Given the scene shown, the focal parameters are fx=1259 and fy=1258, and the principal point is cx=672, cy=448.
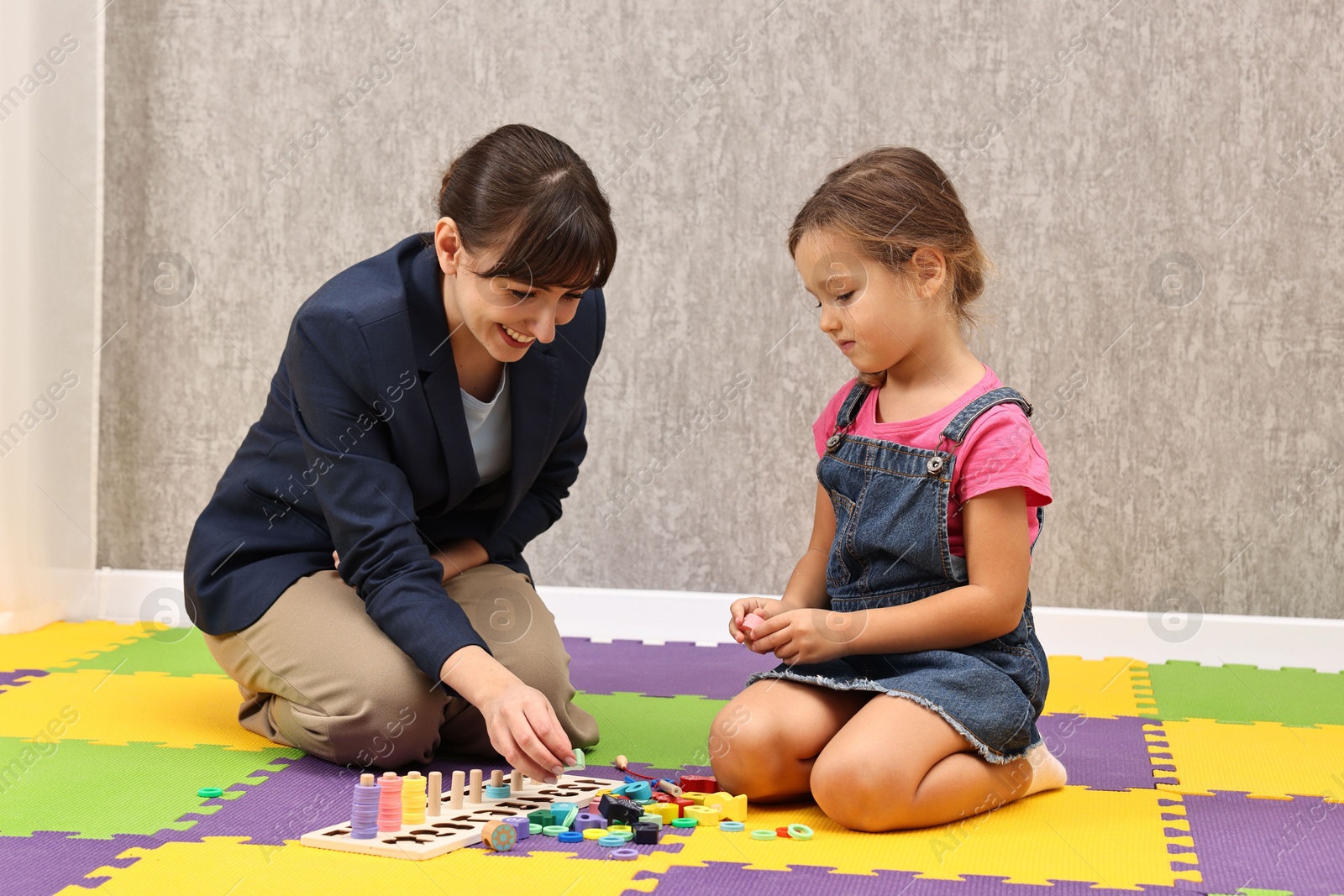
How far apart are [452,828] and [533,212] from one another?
630 millimetres

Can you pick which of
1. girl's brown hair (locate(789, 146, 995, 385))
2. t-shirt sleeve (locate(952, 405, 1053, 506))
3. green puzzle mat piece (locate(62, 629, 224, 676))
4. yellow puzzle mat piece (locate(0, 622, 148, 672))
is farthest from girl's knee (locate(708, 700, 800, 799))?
yellow puzzle mat piece (locate(0, 622, 148, 672))

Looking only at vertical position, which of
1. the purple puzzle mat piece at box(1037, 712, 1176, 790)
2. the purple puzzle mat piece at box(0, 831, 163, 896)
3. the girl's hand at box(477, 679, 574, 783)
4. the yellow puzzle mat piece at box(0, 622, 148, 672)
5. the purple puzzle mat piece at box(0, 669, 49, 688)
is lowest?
the yellow puzzle mat piece at box(0, 622, 148, 672)

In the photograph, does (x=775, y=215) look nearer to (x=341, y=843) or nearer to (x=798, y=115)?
(x=798, y=115)

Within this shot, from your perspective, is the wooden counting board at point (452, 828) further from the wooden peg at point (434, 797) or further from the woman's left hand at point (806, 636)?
the woman's left hand at point (806, 636)

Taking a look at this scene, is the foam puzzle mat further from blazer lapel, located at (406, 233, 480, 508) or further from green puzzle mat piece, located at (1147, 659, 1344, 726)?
blazer lapel, located at (406, 233, 480, 508)

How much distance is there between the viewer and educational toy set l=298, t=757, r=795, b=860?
1169mm

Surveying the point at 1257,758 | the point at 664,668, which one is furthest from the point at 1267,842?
the point at 664,668

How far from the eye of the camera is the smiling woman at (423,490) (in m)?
1.36

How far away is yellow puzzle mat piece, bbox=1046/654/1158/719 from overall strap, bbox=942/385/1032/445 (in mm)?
576

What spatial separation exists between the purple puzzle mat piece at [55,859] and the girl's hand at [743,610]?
1.96ft

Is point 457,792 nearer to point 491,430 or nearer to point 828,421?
point 491,430

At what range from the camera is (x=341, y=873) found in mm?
1099

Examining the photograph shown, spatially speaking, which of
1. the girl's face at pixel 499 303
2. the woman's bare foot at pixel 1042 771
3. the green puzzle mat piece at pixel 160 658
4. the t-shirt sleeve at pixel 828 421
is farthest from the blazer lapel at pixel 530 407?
the green puzzle mat piece at pixel 160 658

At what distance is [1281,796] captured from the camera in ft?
4.61
